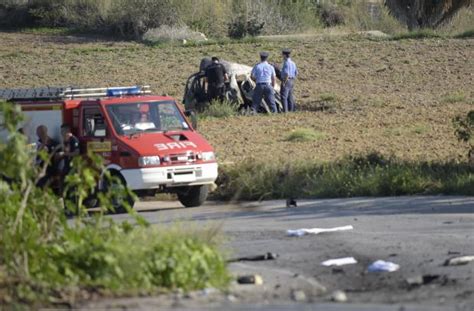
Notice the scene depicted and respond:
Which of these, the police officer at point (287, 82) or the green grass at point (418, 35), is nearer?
the police officer at point (287, 82)

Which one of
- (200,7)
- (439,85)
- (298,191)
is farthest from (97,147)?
(200,7)

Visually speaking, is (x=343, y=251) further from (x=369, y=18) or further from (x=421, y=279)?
(x=369, y=18)

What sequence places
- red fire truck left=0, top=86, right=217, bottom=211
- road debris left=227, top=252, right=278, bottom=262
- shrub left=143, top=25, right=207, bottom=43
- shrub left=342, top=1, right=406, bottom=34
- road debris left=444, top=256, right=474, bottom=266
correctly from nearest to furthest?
road debris left=444, top=256, right=474, bottom=266
road debris left=227, top=252, right=278, bottom=262
red fire truck left=0, top=86, right=217, bottom=211
shrub left=143, top=25, right=207, bottom=43
shrub left=342, top=1, right=406, bottom=34

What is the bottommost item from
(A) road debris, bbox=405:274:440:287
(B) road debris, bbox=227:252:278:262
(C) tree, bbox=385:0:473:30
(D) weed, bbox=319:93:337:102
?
(D) weed, bbox=319:93:337:102

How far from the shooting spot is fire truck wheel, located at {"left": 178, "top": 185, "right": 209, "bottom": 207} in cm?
1936

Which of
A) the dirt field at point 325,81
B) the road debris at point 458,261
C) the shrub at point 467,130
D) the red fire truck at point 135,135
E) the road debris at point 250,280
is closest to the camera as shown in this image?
the road debris at point 250,280

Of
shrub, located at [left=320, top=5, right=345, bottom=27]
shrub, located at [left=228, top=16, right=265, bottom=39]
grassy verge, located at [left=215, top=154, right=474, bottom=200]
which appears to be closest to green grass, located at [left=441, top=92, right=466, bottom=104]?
grassy verge, located at [left=215, top=154, right=474, bottom=200]

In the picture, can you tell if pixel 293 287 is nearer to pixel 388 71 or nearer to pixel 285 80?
pixel 285 80

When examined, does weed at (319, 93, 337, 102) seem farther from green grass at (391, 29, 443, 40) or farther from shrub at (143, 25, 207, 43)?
shrub at (143, 25, 207, 43)

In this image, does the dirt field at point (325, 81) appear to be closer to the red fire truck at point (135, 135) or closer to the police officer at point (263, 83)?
the police officer at point (263, 83)

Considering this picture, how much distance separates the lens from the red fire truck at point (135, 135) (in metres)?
18.4

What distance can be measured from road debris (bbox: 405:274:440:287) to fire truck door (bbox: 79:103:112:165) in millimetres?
8334

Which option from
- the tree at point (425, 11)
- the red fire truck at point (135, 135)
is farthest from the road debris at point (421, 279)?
the tree at point (425, 11)

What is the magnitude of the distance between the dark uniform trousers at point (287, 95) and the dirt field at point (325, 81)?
431 millimetres
